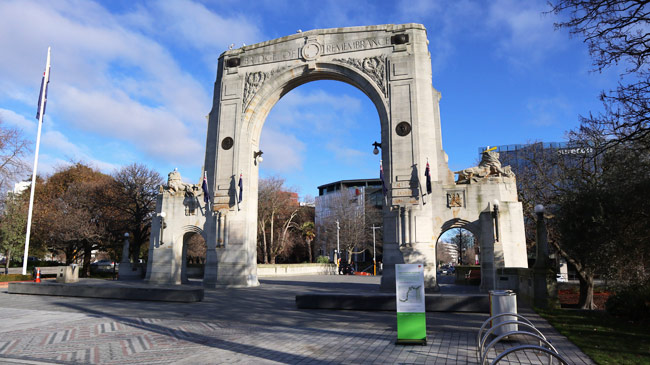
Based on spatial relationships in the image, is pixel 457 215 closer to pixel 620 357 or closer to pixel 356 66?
pixel 356 66

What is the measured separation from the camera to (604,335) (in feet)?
28.7

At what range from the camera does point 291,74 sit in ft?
83.8

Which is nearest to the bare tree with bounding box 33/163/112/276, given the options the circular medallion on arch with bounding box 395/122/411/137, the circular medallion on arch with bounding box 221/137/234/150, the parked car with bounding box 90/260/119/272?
the parked car with bounding box 90/260/119/272

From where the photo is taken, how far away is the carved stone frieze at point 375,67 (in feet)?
76.5

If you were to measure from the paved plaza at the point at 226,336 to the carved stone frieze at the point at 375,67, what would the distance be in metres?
14.7

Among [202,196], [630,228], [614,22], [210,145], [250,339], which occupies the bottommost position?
[250,339]

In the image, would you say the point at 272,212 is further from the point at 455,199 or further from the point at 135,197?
the point at 455,199

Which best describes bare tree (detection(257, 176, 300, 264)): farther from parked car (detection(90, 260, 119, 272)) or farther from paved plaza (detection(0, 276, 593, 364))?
paved plaza (detection(0, 276, 593, 364))

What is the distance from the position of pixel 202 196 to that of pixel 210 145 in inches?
140

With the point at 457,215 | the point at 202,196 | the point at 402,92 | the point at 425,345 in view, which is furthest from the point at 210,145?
the point at 425,345

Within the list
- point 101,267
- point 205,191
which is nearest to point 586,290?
point 205,191

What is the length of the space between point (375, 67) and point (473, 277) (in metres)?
16.0

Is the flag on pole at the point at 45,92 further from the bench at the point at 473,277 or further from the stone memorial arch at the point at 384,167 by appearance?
the bench at the point at 473,277

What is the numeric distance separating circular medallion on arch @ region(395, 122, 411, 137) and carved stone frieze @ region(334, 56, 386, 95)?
2.32m
